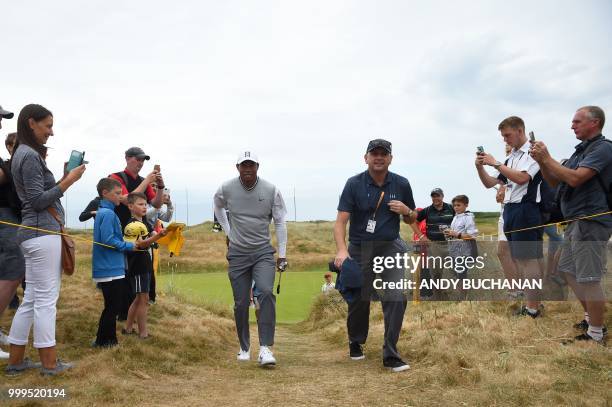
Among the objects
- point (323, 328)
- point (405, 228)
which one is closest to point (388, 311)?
point (323, 328)

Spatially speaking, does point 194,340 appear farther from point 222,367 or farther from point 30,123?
point 30,123

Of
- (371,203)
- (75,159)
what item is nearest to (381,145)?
(371,203)

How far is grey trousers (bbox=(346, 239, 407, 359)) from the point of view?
193 inches

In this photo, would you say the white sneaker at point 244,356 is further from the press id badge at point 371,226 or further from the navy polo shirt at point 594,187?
the navy polo shirt at point 594,187

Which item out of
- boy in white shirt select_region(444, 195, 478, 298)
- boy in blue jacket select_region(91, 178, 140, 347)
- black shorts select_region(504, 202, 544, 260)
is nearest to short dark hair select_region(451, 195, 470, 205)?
boy in white shirt select_region(444, 195, 478, 298)

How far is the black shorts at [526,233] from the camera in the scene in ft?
18.7

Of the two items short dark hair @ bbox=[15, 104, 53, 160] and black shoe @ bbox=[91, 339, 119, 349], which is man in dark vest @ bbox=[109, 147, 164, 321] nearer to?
black shoe @ bbox=[91, 339, 119, 349]

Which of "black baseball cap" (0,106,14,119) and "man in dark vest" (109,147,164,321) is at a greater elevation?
"black baseball cap" (0,106,14,119)

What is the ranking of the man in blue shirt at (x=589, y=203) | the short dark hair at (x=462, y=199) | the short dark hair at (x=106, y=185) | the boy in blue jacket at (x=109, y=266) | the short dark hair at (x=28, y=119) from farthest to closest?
the short dark hair at (x=462, y=199) < the short dark hair at (x=106, y=185) < the boy in blue jacket at (x=109, y=266) < the man in blue shirt at (x=589, y=203) < the short dark hair at (x=28, y=119)

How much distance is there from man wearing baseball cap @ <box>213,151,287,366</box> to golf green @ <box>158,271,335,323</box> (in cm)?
399

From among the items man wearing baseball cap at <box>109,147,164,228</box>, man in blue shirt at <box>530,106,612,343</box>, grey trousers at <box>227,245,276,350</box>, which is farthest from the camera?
man wearing baseball cap at <box>109,147,164,228</box>

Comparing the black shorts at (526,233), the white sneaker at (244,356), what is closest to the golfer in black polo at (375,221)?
the white sneaker at (244,356)

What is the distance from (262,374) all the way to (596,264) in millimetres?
2913

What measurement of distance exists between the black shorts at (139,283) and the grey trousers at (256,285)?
934 mm
